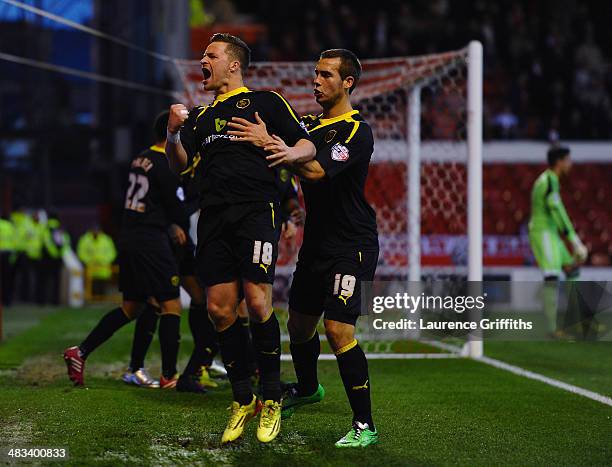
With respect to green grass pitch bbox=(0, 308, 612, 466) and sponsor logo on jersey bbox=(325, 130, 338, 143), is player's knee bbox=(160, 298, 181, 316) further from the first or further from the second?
sponsor logo on jersey bbox=(325, 130, 338, 143)

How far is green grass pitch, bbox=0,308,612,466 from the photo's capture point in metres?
4.82

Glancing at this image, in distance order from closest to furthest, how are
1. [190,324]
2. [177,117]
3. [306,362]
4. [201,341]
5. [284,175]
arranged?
1. [177,117]
2. [306,362]
3. [284,175]
4. [201,341]
5. [190,324]

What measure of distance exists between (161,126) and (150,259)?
37.1 inches

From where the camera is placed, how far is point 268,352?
17.0ft

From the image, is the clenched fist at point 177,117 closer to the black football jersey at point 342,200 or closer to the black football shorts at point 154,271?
the black football jersey at point 342,200

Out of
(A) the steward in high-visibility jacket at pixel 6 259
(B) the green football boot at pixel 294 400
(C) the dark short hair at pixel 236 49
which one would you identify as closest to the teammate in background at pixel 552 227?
(B) the green football boot at pixel 294 400

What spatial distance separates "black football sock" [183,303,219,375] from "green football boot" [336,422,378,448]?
87.4 inches

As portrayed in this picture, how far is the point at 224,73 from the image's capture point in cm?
520

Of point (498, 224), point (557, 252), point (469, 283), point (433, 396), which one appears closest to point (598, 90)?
point (498, 224)

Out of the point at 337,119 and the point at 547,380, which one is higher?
the point at 337,119

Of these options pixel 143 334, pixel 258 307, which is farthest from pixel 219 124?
pixel 143 334

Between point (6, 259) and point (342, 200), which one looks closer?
point (342, 200)

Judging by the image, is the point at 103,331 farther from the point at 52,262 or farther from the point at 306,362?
the point at 52,262

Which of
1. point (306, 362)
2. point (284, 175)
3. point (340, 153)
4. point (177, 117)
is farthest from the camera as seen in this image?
point (284, 175)
